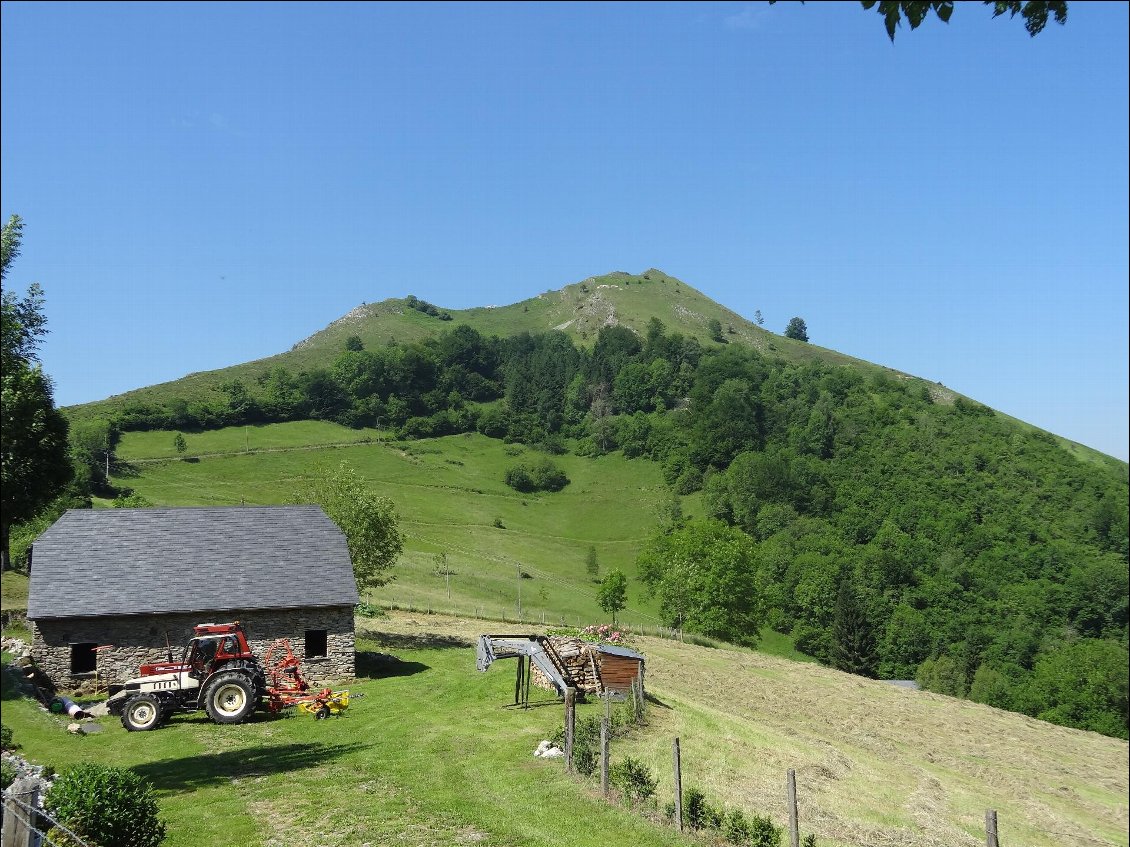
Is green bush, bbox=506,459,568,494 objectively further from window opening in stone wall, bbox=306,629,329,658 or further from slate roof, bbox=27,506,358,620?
window opening in stone wall, bbox=306,629,329,658

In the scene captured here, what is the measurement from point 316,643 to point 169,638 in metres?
5.24

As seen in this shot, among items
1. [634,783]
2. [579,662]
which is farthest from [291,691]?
[634,783]

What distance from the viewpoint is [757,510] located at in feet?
441

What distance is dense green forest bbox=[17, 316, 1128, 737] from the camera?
85.1 m

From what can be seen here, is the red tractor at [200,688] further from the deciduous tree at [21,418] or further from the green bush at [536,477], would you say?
the green bush at [536,477]

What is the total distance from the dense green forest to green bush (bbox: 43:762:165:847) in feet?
206

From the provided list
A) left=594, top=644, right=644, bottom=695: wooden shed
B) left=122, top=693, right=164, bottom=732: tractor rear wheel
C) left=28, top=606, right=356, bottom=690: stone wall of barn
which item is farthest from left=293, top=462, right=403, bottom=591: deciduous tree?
left=594, top=644, right=644, bottom=695: wooden shed

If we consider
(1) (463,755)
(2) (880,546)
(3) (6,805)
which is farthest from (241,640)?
(2) (880,546)

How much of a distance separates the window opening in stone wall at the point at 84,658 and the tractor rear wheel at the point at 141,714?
7.32m

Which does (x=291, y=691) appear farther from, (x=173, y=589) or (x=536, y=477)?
(x=536, y=477)

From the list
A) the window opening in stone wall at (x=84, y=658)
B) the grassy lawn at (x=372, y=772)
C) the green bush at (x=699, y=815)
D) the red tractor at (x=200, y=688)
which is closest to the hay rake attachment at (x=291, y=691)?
the grassy lawn at (x=372, y=772)

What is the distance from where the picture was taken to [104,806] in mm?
12070

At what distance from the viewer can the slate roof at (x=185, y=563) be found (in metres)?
32.7

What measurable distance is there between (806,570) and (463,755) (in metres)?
98.5
